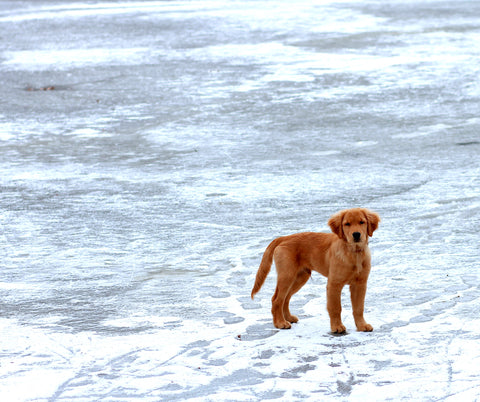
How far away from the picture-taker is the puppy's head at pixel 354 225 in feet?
18.6

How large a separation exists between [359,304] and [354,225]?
1.89 ft

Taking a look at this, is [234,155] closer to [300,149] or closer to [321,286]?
[300,149]

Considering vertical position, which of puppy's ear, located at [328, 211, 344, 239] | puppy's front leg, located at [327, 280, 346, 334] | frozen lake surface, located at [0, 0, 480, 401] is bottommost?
frozen lake surface, located at [0, 0, 480, 401]

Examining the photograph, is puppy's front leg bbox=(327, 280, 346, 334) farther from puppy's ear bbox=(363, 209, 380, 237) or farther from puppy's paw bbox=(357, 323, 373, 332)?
puppy's ear bbox=(363, 209, 380, 237)

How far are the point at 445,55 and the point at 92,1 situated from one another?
62.0ft

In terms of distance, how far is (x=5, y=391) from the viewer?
5.15m

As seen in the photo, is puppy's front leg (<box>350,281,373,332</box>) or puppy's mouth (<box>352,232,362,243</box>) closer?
puppy's mouth (<box>352,232,362,243</box>)

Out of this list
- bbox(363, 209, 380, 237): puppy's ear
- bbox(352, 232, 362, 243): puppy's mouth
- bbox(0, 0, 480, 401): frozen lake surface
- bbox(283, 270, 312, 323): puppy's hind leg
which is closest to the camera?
bbox(0, 0, 480, 401): frozen lake surface

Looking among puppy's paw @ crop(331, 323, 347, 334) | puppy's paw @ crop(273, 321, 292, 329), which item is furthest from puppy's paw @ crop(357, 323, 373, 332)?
puppy's paw @ crop(273, 321, 292, 329)

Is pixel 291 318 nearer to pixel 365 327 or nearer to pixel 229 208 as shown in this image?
pixel 365 327

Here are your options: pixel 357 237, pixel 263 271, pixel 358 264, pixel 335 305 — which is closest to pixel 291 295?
pixel 263 271

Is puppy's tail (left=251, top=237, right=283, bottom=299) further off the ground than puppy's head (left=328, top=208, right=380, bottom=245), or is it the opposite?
puppy's head (left=328, top=208, right=380, bottom=245)

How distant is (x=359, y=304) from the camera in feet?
19.4

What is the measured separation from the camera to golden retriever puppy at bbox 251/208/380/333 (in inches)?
225
